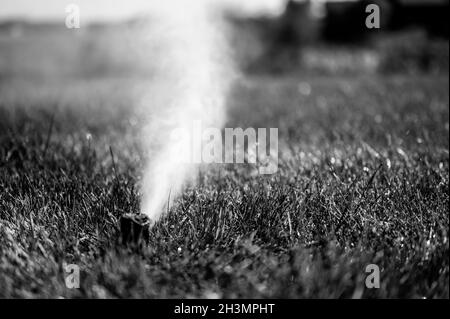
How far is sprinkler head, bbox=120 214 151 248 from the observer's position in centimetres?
157

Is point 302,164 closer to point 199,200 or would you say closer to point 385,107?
point 199,200

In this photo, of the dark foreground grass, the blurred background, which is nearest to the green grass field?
the dark foreground grass

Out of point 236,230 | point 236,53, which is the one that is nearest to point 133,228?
point 236,230

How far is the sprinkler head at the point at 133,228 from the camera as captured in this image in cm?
157

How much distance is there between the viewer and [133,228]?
157cm

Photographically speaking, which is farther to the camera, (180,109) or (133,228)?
(180,109)

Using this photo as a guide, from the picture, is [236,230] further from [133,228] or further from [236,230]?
[133,228]

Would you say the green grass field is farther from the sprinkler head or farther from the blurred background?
the blurred background

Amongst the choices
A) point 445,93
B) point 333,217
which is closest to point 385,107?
point 445,93

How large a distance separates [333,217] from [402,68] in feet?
35.5

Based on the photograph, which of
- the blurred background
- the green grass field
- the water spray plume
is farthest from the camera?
the blurred background

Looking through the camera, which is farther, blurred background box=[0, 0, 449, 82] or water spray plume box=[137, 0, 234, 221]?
blurred background box=[0, 0, 449, 82]

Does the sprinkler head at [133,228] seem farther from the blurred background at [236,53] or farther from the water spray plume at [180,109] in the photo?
the blurred background at [236,53]

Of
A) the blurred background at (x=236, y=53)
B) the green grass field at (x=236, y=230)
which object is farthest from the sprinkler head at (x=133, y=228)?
the blurred background at (x=236, y=53)
